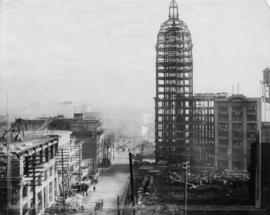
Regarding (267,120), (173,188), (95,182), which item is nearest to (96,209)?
(95,182)

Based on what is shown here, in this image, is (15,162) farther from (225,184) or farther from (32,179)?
(225,184)

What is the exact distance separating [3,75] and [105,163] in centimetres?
113

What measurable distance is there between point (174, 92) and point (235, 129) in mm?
577

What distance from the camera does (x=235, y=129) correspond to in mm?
2869

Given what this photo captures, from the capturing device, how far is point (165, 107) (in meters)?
2.93

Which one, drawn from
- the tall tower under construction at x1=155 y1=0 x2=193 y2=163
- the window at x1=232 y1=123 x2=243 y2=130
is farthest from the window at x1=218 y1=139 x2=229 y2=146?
the tall tower under construction at x1=155 y1=0 x2=193 y2=163

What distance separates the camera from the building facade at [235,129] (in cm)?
283

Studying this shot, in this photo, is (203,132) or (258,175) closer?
(258,175)

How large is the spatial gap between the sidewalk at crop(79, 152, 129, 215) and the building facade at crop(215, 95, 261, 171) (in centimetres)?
77

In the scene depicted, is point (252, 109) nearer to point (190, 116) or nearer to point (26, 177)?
point (190, 116)

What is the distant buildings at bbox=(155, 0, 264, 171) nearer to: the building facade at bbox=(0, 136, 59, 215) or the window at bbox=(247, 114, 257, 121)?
the window at bbox=(247, 114, 257, 121)

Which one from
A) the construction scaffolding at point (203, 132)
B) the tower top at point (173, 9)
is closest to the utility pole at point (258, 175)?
the construction scaffolding at point (203, 132)

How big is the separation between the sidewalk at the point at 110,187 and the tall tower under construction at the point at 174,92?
31 cm

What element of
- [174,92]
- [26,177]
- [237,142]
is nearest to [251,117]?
[237,142]
